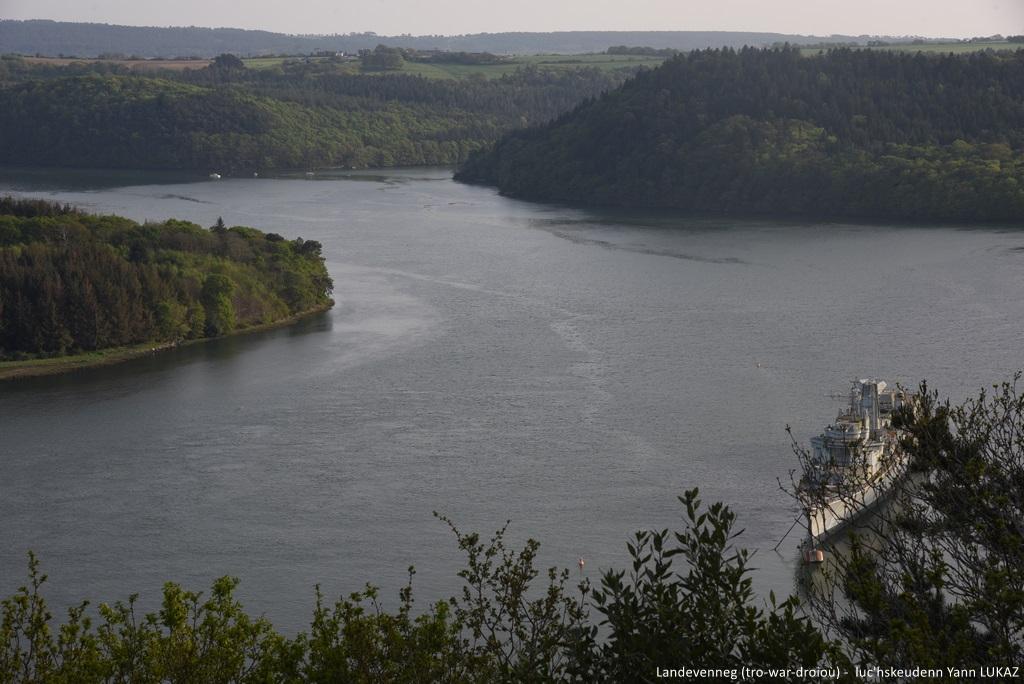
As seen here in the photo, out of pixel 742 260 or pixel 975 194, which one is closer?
pixel 742 260

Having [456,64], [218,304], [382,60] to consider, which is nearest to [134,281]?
[218,304]

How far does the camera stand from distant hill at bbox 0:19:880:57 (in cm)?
13188

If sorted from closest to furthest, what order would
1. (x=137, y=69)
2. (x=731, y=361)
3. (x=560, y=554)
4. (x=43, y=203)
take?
1. (x=560, y=554)
2. (x=731, y=361)
3. (x=43, y=203)
4. (x=137, y=69)

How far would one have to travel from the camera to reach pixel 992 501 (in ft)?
22.4

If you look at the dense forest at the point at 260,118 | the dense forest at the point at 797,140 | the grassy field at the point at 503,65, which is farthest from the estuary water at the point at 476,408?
the grassy field at the point at 503,65

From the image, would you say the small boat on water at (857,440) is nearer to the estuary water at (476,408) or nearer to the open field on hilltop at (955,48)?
the estuary water at (476,408)

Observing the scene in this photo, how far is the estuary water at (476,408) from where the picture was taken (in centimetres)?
1551

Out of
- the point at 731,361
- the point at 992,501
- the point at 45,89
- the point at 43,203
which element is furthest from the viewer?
the point at 45,89

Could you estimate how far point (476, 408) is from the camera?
21.5 metres

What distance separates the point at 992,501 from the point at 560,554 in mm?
8415

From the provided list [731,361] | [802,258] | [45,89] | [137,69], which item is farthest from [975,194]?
[137,69]

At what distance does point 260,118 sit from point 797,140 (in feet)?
102

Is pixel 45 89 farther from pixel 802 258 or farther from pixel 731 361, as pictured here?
pixel 731 361

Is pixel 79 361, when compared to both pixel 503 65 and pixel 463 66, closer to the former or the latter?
pixel 503 65
